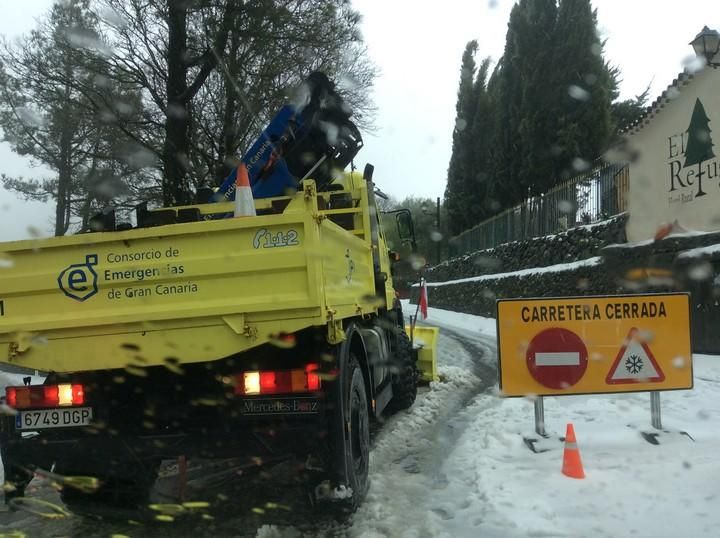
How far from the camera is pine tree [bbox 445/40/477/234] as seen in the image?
3475 centimetres

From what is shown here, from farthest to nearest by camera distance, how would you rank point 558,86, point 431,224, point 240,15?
point 431,224 → point 558,86 → point 240,15

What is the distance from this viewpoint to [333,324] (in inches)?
145

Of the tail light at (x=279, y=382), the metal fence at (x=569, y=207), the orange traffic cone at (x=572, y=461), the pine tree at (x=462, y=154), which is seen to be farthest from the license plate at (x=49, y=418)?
the pine tree at (x=462, y=154)

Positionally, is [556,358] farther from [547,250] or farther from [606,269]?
[547,250]

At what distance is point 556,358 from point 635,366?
27.5 inches

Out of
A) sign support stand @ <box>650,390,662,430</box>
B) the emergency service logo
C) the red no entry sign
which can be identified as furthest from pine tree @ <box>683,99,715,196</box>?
the emergency service logo

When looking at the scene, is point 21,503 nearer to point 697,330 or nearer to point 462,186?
point 697,330

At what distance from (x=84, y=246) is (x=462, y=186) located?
3251 centimetres

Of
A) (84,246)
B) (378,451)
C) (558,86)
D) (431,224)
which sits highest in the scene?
(558,86)

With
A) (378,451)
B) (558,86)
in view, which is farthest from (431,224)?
(378,451)

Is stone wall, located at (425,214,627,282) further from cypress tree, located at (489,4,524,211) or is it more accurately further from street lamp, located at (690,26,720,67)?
street lamp, located at (690,26,720,67)

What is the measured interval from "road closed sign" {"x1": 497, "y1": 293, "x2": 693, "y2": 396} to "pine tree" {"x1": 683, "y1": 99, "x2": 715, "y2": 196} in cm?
623

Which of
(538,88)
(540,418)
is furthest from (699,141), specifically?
(538,88)

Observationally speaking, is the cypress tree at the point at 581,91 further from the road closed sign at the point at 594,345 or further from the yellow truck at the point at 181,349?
the yellow truck at the point at 181,349
